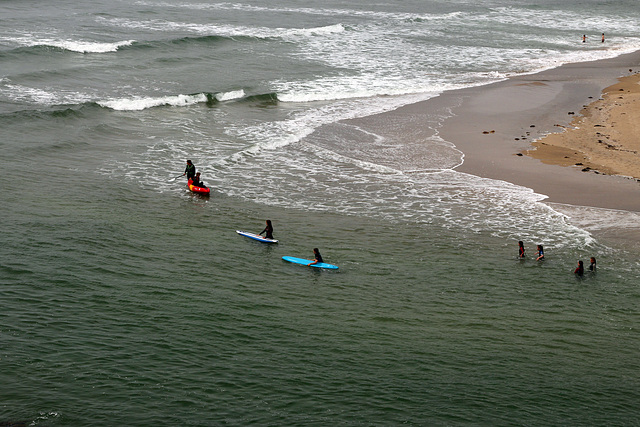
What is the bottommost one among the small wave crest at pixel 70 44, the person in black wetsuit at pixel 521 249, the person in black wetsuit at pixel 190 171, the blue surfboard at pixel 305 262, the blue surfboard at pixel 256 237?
the blue surfboard at pixel 305 262

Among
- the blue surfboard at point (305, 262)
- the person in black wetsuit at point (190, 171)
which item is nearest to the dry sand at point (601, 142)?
the blue surfboard at point (305, 262)

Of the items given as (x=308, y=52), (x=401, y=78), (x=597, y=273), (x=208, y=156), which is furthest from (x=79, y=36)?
(x=597, y=273)

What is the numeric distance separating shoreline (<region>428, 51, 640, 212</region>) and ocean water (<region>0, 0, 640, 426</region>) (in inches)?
45.0

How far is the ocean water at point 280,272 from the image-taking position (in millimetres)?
14906

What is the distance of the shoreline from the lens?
93.1 ft

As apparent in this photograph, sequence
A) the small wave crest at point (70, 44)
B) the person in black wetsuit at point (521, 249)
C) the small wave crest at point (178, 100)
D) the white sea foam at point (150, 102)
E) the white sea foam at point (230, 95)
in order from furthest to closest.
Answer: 1. the small wave crest at point (70, 44)
2. the white sea foam at point (230, 95)
3. the small wave crest at point (178, 100)
4. the white sea foam at point (150, 102)
5. the person in black wetsuit at point (521, 249)

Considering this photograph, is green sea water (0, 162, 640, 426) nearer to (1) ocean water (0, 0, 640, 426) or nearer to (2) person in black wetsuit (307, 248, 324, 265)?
(1) ocean water (0, 0, 640, 426)

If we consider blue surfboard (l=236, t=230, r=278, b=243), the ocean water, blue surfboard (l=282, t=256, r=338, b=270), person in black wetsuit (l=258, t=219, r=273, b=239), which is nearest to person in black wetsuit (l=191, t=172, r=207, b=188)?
the ocean water

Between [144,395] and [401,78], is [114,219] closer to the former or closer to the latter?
[144,395]

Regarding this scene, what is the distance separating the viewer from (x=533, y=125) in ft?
124

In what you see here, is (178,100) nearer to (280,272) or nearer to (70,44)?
(70,44)

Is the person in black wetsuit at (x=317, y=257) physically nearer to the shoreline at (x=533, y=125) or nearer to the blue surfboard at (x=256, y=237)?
the blue surfboard at (x=256, y=237)

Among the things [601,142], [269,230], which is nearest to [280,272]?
[269,230]

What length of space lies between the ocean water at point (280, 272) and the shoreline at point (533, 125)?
1.14 m
